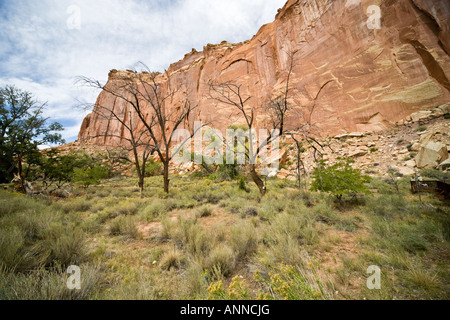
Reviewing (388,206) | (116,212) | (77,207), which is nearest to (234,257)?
(116,212)

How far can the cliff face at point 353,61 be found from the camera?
13.1 m

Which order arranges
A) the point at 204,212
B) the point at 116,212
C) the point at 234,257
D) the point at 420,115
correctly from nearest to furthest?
the point at 234,257 < the point at 116,212 < the point at 204,212 < the point at 420,115

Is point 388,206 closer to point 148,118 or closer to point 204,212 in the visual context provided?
point 204,212

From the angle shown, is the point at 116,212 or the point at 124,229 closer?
the point at 124,229

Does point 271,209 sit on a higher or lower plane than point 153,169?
lower

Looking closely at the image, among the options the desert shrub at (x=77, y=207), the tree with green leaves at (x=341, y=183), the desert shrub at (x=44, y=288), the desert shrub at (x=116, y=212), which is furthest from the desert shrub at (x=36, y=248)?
the tree with green leaves at (x=341, y=183)

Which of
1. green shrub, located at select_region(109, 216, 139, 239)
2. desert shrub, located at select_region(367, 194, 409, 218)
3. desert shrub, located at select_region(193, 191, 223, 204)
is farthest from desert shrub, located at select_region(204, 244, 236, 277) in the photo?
desert shrub, located at select_region(367, 194, 409, 218)

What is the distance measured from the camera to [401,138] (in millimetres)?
12719

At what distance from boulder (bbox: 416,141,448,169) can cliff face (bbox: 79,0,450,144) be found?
5.07m

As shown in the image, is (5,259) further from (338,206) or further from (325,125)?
(325,125)

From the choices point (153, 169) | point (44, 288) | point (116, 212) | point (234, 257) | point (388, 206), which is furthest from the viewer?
point (153, 169)

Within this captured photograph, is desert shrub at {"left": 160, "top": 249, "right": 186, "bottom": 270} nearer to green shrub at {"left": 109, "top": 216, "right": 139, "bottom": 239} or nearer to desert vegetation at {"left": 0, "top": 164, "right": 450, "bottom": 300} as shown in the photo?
desert vegetation at {"left": 0, "top": 164, "right": 450, "bottom": 300}

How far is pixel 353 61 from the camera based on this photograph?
16.1 metres

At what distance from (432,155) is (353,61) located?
11.6 m
